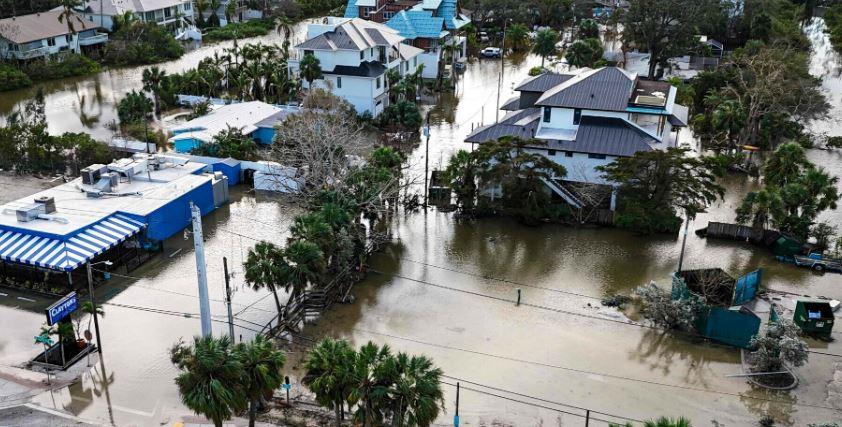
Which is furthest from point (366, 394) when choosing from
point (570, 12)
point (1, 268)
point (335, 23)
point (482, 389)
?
point (570, 12)

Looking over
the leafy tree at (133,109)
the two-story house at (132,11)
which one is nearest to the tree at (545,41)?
the leafy tree at (133,109)

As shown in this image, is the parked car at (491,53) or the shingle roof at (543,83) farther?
the parked car at (491,53)

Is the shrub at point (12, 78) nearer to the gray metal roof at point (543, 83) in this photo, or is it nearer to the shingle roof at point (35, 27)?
the shingle roof at point (35, 27)

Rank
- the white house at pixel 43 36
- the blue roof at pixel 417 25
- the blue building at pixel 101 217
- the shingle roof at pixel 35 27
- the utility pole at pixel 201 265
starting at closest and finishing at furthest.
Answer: the utility pole at pixel 201 265 < the blue building at pixel 101 217 < the white house at pixel 43 36 < the shingle roof at pixel 35 27 < the blue roof at pixel 417 25

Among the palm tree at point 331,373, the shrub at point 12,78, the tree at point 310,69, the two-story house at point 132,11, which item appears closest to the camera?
the palm tree at point 331,373

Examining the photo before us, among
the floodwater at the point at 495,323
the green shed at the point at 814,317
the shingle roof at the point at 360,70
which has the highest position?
the shingle roof at the point at 360,70

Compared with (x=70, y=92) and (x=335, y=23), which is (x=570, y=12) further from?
(x=70, y=92)

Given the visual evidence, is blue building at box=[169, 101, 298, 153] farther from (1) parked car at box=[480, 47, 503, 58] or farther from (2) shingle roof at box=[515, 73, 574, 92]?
(1) parked car at box=[480, 47, 503, 58]

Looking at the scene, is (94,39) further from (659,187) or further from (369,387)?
(369,387)
